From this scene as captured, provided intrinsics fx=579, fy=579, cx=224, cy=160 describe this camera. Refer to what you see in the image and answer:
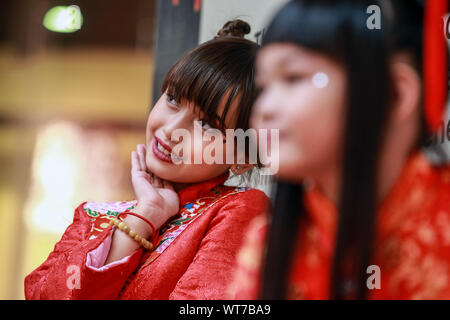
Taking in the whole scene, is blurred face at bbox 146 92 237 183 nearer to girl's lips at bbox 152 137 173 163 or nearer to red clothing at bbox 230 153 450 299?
girl's lips at bbox 152 137 173 163

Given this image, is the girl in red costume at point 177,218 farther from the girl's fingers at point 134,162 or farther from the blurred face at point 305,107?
the blurred face at point 305,107

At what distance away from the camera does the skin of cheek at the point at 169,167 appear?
870 millimetres

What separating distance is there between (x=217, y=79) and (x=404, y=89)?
30 cm

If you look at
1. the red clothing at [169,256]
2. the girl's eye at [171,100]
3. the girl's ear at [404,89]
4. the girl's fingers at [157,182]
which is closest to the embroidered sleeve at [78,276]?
the red clothing at [169,256]

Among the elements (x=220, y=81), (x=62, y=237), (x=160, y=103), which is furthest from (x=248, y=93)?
(x=62, y=237)

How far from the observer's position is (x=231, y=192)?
0.90 metres

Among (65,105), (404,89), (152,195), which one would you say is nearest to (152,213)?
(152,195)

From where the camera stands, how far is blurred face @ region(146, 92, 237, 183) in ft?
2.74

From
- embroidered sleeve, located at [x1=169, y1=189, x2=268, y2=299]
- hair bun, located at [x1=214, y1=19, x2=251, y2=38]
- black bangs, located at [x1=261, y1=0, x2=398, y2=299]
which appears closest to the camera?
black bangs, located at [x1=261, y1=0, x2=398, y2=299]

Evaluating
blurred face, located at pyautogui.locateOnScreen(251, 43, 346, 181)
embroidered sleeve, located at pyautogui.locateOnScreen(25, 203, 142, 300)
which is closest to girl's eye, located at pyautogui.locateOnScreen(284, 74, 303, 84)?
blurred face, located at pyautogui.locateOnScreen(251, 43, 346, 181)

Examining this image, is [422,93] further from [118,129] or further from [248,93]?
[118,129]

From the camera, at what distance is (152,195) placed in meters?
0.86

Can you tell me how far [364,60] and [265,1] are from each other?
0.24 metres

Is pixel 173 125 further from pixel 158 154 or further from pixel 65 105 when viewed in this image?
pixel 65 105
